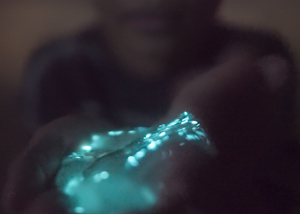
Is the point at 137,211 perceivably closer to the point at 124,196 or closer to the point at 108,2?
the point at 124,196

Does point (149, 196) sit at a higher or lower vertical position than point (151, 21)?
lower

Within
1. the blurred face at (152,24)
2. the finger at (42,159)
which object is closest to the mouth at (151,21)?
the blurred face at (152,24)

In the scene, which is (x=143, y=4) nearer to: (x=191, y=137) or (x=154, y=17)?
(x=154, y=17)

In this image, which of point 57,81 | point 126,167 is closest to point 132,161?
point 126,167

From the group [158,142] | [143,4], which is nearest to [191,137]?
[158,142]


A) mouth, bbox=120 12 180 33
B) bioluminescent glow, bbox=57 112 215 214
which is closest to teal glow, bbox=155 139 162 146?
bioluminescent glow, bbox=57 112 215 214

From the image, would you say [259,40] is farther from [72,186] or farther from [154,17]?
[72,186]

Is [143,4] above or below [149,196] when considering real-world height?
above

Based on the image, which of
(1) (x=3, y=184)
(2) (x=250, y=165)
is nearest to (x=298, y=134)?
(2) (x=250, y=165)
